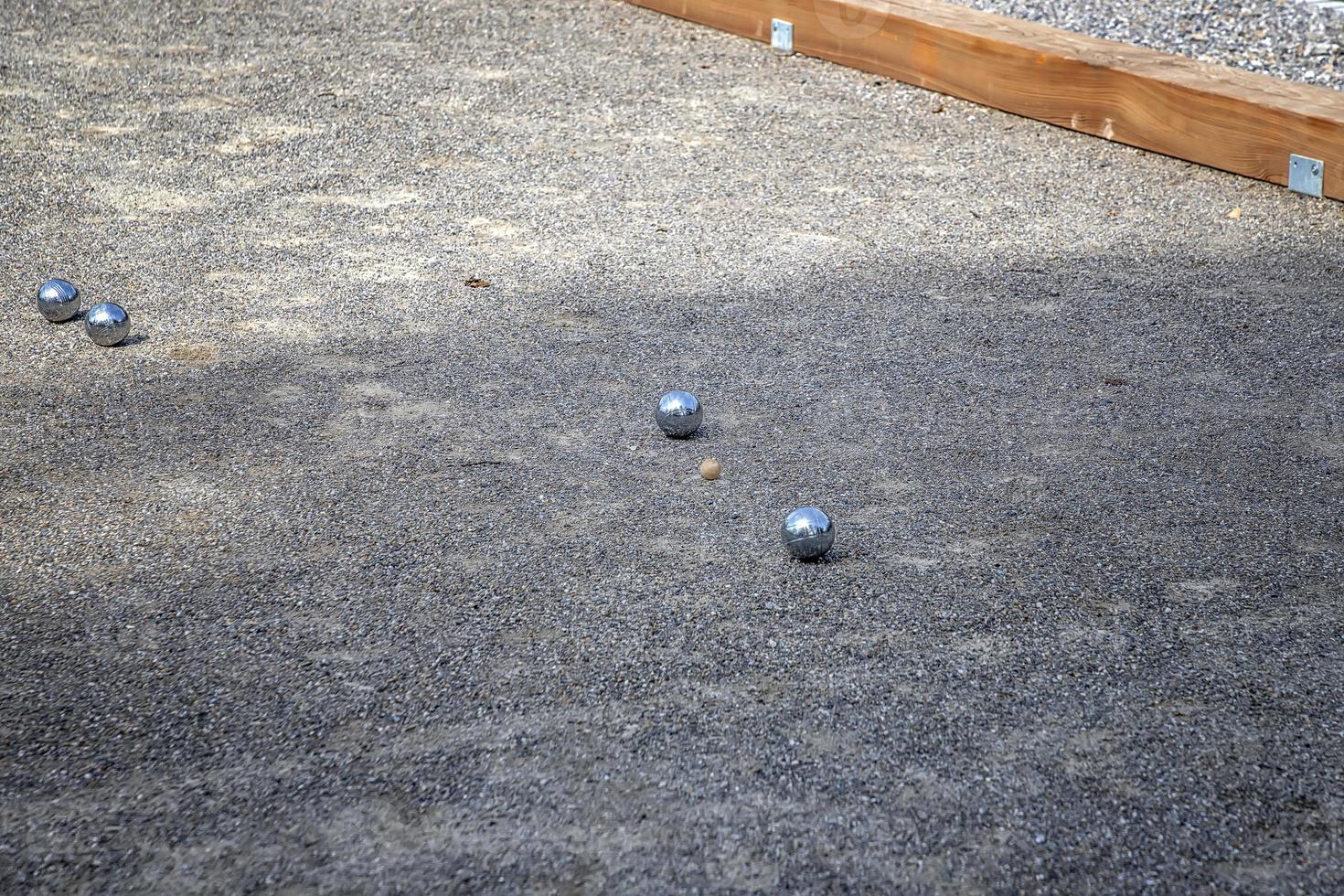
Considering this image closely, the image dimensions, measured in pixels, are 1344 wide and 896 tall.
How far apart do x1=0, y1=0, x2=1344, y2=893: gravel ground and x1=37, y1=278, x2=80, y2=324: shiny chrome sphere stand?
15 centimetres

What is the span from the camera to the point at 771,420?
4781 mm

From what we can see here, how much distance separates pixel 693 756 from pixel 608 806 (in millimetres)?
260

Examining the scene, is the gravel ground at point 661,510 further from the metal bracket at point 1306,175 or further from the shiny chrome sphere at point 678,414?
the metal bracket at point 1306,175

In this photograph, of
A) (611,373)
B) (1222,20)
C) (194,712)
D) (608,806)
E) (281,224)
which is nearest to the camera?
(608,806)

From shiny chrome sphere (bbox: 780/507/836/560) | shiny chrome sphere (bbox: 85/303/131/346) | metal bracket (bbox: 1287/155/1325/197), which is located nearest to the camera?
shiny chrome sphere (bbox: 780/507/836/560)

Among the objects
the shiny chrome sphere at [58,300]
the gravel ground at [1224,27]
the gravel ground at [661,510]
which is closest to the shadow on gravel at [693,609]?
the gravel ground at [661,510]

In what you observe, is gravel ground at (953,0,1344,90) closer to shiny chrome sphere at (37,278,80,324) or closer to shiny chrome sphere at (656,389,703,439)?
shiny chrome sphere at (656,389,703,439)

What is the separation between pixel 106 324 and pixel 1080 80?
17.5ft

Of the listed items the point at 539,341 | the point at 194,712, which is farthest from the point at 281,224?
the point at 194,712

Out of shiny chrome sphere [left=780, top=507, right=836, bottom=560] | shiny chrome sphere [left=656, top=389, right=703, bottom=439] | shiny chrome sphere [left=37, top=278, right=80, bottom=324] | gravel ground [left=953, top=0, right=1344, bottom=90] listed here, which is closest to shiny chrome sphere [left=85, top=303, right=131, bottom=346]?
shiny chrome sphere [left=37, top=278, right=80, bottom=324]

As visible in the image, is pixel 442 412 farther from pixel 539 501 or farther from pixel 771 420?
pixel 771 420

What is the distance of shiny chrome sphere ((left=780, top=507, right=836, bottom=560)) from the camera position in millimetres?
3791

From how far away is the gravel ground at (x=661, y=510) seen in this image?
9.54 feet

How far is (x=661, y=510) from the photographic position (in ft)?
13.8
